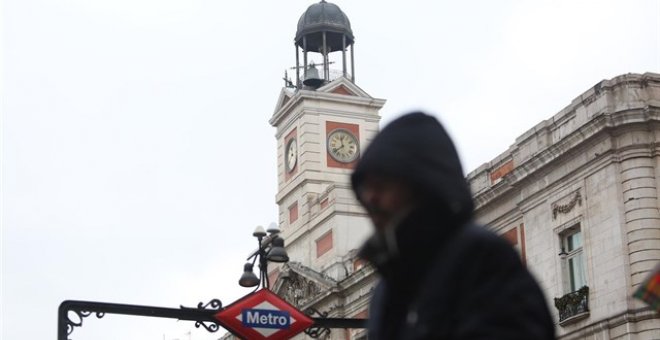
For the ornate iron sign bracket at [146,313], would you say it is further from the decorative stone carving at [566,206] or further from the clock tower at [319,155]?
the clock tower at [319,155]

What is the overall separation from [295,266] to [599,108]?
64.2 ft

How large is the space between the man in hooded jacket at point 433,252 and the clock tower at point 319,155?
131ft

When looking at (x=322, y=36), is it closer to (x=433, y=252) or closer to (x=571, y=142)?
(x=571, y=142)

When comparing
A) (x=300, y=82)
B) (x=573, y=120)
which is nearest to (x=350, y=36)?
(x=300, y=82)

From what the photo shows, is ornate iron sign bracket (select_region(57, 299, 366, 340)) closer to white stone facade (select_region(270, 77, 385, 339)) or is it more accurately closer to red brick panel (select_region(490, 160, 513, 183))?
red brick panel (select_region(490, 160, 513, 183))

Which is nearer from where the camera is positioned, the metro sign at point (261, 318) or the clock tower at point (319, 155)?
the metro sign at point (261, 318)

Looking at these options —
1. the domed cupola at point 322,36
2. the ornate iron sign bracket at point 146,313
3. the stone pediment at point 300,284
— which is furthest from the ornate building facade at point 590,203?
the domed cupola at point 322,36

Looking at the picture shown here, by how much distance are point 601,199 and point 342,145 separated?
2261 centimetres

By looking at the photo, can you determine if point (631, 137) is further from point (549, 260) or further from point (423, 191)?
point (423, 191)

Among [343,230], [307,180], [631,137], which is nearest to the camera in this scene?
[631,137]

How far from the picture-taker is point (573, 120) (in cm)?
2939

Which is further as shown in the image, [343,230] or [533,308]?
[343,230]

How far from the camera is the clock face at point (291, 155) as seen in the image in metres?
50.3

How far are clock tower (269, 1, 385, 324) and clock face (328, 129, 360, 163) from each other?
0.11 ft
